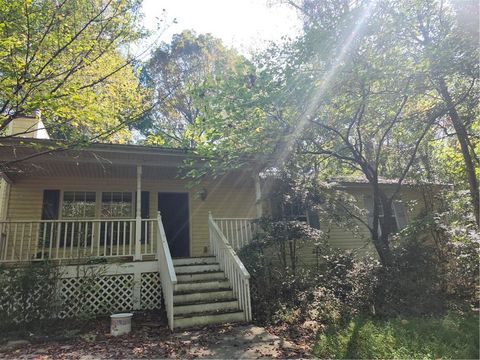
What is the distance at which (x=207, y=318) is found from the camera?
5930 mm

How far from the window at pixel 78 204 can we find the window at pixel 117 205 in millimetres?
356

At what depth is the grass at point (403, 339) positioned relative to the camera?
4129 millimetres

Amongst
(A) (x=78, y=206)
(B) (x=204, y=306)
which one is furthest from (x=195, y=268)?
(A) (x=78, y=206)

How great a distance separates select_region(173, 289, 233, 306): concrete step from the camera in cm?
632

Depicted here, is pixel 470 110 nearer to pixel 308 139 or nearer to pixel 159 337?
pixel 308 139

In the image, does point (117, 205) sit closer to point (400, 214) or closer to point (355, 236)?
point (355, 236)

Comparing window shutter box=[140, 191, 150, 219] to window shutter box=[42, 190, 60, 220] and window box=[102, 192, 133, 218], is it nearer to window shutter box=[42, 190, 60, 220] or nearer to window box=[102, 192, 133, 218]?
window box=[102, 192, 133, 218]

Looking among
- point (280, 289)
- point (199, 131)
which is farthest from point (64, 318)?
point (199, 131)

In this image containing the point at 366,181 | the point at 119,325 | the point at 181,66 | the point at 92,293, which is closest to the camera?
the point at 119,325

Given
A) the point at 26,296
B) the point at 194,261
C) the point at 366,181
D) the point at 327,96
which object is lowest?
the point at 26,296

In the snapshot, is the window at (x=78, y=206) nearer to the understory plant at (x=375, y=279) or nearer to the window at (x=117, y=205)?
the window at (x=117, y=205)

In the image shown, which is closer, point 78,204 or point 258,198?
point 258,198

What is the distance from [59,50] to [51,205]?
4937 mm

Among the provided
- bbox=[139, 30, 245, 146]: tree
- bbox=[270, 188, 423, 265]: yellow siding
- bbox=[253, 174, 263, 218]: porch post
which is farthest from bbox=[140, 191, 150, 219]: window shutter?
bbox=[139, 30, 245, 146]: tree
